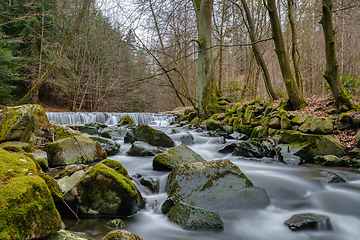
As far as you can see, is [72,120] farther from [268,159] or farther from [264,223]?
[264,223]

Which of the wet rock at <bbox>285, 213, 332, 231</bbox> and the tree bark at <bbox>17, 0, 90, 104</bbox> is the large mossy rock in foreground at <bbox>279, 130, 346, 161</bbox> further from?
the tree bark at <bbox>17, 0, 90, 104</bbox>

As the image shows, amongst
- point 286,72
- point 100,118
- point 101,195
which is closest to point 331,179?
point 101,195

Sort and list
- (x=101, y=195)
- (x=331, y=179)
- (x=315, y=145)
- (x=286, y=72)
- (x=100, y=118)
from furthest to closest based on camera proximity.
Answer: (x=100, y=118)
(x=286, y=72)
(x=315, y=145)
(x=331, y=179)
(x=101, y=195)

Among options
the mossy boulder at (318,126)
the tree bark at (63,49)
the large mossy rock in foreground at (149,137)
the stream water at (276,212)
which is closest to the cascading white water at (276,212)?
the stream water at (276,212)

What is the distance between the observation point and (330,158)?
464cm

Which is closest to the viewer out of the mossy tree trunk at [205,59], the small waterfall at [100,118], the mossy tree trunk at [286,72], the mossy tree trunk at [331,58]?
the mossy tree trunk at [331,58]

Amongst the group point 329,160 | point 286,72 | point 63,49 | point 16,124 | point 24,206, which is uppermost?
point 63,49

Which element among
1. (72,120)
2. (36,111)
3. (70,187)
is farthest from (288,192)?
(72,120)

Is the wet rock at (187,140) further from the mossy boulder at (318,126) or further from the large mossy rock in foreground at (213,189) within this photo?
the large mossy rock in foreground at (213,189)

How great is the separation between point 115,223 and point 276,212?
2.04 m

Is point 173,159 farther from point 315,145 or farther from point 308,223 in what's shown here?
point 315,145

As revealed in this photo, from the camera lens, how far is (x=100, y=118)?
12.9 meters

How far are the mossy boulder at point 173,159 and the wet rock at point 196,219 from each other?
1585 millimetres

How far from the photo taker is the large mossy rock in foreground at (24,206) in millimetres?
1354
